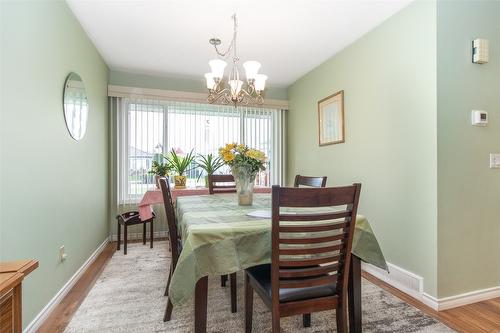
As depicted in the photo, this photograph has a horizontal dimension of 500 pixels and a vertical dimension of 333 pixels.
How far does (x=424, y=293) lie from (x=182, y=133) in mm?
3370

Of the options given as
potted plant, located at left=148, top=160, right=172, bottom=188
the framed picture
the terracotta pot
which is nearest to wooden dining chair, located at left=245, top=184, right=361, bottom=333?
the framed picture

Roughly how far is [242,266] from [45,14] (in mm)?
2052

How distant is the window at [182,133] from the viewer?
3709 millimetres

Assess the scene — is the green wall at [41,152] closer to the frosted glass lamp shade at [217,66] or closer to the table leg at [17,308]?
the table leg at [17,308]

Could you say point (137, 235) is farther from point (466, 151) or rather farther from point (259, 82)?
point (466, 151)

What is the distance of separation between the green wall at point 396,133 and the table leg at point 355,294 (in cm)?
84

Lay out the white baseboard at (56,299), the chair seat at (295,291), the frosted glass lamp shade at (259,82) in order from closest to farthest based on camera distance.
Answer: the chair seat at (295,291) < the white baseboard at (56,299) < the frosted glass lamp shade at (259,82)

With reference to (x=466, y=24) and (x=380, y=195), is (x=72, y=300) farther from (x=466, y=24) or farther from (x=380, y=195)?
(x=466, y=24)

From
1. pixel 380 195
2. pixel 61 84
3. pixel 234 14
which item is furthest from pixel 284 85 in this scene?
pixel 61 84

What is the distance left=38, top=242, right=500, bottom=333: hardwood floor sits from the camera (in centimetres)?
167

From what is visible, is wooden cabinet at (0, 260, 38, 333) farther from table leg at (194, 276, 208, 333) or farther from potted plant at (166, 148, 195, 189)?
potted plant at (166, 148, 195, 189)

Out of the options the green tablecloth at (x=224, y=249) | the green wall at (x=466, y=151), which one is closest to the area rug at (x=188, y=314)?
the green wall at (x=466, y=151)

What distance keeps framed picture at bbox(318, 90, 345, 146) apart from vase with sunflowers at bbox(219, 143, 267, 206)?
4.80 feet

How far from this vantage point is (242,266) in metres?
1.26
